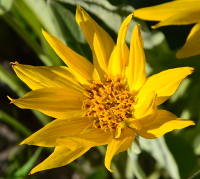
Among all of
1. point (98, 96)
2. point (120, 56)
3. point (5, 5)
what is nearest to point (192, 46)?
point (120, 56)

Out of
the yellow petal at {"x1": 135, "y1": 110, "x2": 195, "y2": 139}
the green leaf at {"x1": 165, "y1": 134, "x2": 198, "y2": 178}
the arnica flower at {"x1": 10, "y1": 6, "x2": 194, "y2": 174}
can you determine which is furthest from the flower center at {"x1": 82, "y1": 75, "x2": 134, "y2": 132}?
the green leaf at {"x1": 165, "y1": 134, "x2": 198, "y2": 178}

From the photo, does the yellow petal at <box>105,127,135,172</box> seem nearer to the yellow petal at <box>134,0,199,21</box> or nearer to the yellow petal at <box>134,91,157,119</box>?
the yellow petal at <box>134,91,157,119</box>

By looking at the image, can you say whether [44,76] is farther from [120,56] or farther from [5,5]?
[5,5]

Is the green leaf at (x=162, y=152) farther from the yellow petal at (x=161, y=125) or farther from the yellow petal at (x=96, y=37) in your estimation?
the yellow petal at (x=96, y=37)

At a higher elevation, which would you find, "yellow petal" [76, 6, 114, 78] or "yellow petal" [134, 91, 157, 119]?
"yellow petal" [76, 6, 114, 78]

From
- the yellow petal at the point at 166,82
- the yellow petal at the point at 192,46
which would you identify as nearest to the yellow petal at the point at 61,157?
the yellow petal at the point at 166,82

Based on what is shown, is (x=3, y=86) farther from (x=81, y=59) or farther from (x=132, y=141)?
(x=132, y=141)
